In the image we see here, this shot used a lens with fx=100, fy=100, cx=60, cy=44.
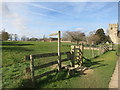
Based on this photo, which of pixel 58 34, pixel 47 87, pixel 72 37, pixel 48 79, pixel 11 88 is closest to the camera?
pixel 11 88

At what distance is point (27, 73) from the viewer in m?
3.92

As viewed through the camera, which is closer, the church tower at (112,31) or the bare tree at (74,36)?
the bare tree at (74,36)

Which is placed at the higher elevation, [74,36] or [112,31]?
[112,31]

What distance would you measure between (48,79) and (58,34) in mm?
2426

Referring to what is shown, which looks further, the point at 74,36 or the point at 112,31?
the point at 112,31

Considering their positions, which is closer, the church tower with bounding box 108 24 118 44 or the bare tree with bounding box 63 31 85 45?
the bare tree with bounding box 63 31 85 45

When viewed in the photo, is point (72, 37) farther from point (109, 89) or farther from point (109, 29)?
point (109, 89)

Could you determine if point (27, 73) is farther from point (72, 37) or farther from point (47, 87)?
point (72, 37)

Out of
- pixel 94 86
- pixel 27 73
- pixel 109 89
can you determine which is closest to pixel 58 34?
pixel 27 73

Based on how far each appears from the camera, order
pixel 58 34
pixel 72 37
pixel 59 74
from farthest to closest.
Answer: pixel 72 37 < pixel 58 34 < pixel 59 74

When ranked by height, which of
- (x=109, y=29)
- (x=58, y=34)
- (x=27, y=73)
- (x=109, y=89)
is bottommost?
(x=109, y=89)

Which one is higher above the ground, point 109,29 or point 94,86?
point 109,29

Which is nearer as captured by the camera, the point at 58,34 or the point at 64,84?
the point at 64,84

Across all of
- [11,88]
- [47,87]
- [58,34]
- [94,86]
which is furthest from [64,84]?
[58,34]
